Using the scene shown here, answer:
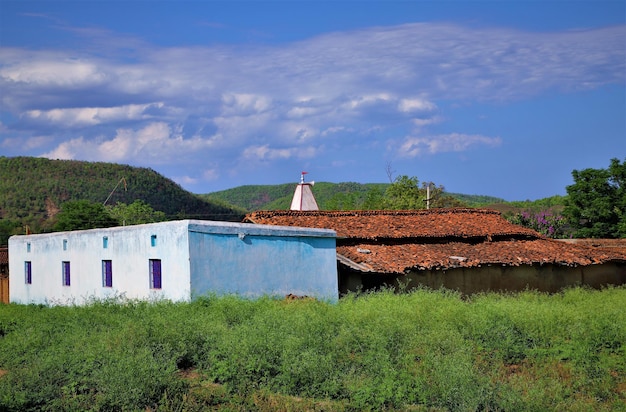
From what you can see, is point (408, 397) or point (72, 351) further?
point (72, 351)

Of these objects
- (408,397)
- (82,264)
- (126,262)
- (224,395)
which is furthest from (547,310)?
(82,264)

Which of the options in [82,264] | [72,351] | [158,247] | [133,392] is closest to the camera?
[133,392]

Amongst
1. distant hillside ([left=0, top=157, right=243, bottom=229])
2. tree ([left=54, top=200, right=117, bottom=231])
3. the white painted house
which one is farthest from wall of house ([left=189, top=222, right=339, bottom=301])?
distant hillside ([left=0, top=157, right=243, bottom=229])

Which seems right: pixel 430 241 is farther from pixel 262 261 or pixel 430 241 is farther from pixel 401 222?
pixel 262 261

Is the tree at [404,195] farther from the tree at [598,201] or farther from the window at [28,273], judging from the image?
the window at [28,273]

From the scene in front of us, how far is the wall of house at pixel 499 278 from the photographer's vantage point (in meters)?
22.9

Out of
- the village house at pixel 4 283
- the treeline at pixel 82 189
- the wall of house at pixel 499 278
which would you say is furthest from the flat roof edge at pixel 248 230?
the treeline at pixel 82 189

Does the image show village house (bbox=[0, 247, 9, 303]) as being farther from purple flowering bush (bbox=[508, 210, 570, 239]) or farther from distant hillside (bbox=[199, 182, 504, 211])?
distant hillside (bbox=[199, 182, 504, 211])

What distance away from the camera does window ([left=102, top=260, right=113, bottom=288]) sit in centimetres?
2200

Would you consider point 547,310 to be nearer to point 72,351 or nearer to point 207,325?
point 207,325

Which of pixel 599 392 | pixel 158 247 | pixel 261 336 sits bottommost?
pixel 599 392

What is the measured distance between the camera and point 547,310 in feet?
55.6

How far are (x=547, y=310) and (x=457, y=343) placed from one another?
463cm

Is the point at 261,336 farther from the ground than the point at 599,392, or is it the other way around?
the point at 261,336
